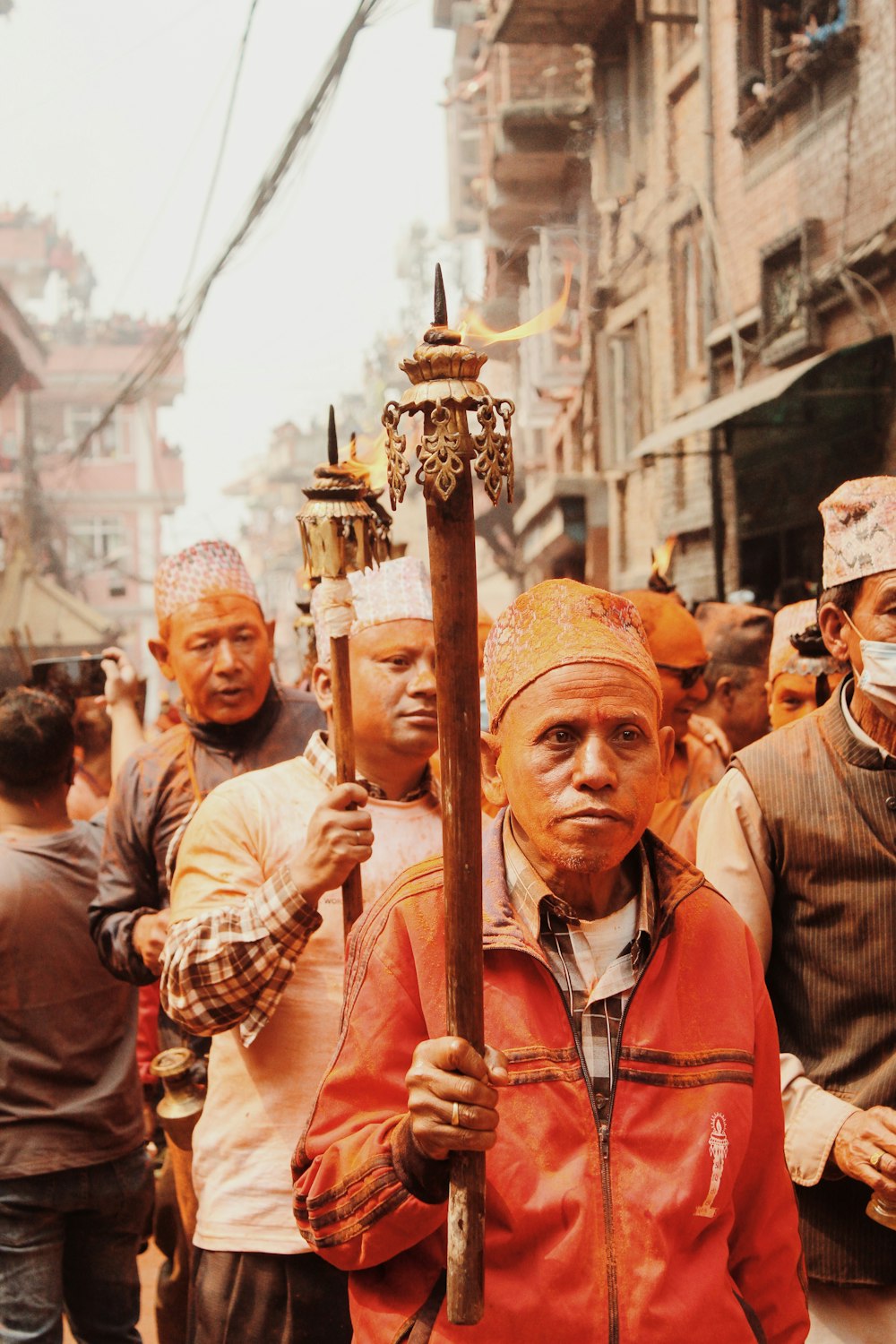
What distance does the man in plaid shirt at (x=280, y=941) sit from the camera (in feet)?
9.00

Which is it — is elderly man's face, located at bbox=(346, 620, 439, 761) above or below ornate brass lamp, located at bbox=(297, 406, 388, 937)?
below

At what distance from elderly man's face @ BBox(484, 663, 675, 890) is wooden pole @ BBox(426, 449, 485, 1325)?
0.92 feet

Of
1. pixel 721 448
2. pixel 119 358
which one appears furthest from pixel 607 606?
pixel 119 358

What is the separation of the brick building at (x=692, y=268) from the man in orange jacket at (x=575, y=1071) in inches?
210

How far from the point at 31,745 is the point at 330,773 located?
Answer: 5.18 ft

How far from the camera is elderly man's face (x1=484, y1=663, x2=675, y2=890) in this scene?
200 centimetres

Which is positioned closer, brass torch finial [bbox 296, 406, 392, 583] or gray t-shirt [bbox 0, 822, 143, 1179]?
brass torch finial [bbox 296, 406, 392, 583]

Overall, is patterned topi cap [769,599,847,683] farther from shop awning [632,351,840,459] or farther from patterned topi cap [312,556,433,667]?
shop awning [632,351,840,459]

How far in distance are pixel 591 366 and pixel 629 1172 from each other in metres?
8.39

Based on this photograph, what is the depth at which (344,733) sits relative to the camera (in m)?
2.78

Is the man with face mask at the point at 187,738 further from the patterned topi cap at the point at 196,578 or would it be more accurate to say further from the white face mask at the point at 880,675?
the white face mask at the point at 880,675

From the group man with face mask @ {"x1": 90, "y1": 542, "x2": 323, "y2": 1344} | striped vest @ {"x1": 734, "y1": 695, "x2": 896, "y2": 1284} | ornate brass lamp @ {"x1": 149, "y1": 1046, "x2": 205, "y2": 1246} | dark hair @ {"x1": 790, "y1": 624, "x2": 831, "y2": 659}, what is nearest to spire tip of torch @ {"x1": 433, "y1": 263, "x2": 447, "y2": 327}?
striped vest @ {"x1": 734, "y1": 695, "x2": 896, "y2": 1284}

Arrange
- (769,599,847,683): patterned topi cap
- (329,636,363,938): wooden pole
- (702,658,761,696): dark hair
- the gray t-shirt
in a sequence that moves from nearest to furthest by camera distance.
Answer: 1. (329,636,363,938): wooden pole
2. the gray t-shirt
3. (769,599,847,683): patterned topi cap
4. (702,658,761,696): dark hair

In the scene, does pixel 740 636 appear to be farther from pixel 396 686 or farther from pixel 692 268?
pixel 692 268
